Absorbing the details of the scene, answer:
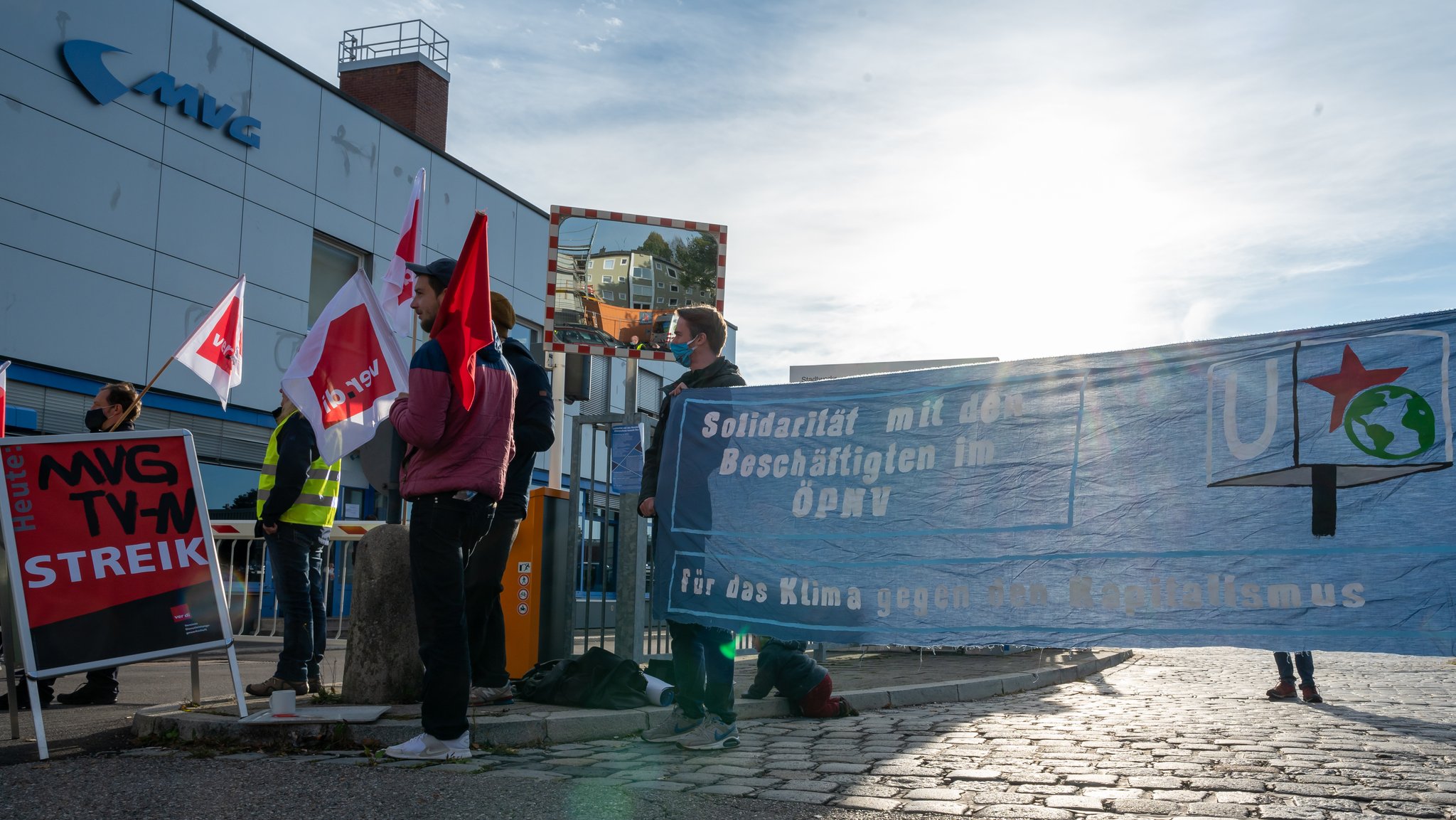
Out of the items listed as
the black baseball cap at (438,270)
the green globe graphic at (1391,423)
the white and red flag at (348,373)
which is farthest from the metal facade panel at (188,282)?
the green globe graphic at (1391,423)

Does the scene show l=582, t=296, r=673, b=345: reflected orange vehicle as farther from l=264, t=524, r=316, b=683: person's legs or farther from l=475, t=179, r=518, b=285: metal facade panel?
l=475, t=179, r=518, b=285: metal facade panel

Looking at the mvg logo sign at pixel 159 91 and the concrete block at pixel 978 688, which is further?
the mvg logo sign at pixel 159 91

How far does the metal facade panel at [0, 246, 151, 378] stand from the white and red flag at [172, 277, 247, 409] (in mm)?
8519

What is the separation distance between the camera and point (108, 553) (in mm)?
5641

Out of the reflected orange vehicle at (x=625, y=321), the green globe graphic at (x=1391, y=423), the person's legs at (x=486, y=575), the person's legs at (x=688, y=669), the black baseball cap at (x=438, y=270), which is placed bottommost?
the person's legs at (x=688, y=669)

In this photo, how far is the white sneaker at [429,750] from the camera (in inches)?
194

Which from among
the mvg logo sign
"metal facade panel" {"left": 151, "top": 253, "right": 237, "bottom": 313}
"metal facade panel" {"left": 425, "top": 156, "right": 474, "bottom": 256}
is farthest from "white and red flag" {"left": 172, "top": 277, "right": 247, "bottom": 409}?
"metal facade panel" {"left": 425, "top": 156, "right": 474, "bottom": 256}

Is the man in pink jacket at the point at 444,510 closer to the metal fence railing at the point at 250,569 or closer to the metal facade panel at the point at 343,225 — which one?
the metal fence railing at the point at 250,569

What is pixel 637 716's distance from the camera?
6207 mm

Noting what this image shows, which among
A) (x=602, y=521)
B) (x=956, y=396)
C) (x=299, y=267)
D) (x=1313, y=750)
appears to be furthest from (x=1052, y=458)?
(x=299, y=267)

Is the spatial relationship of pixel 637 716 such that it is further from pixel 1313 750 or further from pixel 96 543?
pixel 1313 750

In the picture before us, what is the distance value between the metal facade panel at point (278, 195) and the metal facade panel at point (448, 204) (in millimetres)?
3334

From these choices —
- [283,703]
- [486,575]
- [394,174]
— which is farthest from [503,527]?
[394,174]

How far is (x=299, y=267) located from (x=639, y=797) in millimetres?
18346
